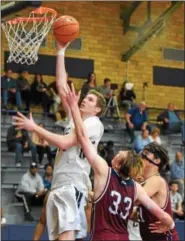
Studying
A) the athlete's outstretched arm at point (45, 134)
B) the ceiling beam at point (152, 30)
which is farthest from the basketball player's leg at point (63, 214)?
the ceiling beam at point (152, 30)

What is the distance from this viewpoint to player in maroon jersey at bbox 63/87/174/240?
5238 millimetres

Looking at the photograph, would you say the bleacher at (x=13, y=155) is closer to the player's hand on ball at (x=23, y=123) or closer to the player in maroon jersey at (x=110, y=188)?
the player in maroon jersey at (x=110, y=188)

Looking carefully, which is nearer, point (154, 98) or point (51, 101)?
point (51, 101)

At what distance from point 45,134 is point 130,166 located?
77cm

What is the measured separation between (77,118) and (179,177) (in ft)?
34.2

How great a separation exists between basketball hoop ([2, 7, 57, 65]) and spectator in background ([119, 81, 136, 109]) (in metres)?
9.25

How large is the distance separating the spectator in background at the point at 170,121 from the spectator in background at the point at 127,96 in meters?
0.98

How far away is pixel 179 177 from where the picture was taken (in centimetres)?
1542

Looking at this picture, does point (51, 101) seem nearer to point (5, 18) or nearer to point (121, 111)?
point (121, 111)

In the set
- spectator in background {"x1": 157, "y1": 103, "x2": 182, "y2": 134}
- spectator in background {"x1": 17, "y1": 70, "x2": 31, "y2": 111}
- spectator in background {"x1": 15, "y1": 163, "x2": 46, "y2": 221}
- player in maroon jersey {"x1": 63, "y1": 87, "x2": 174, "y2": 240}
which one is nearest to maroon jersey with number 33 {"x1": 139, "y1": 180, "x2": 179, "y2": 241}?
player in maroon jersey {"x1": 63, "y1": 87, "x2": 174, "y2": 240}

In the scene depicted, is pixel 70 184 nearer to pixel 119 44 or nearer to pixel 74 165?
pixel 74 165

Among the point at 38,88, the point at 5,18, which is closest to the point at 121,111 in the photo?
the point at 38,88

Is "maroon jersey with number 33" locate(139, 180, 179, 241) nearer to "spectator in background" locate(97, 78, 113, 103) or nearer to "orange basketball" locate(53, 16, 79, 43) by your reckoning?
"orange basketball" locate(53, 16, 79, 43)

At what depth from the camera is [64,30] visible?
635 cm
